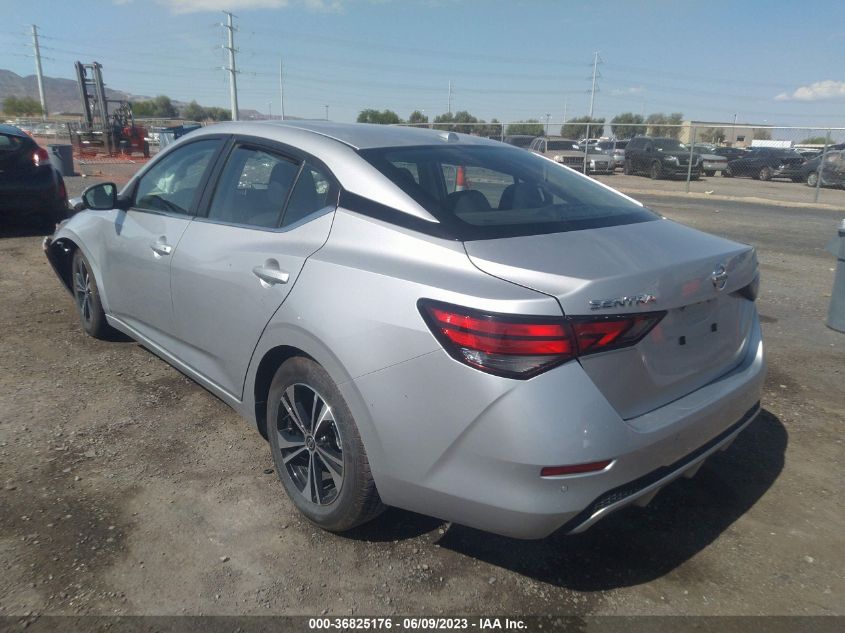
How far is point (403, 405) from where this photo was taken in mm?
2246

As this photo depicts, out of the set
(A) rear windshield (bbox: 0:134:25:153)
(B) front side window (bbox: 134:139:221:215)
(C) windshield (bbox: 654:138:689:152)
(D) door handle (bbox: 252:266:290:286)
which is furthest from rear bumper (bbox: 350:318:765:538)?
(C) windshield (bbox: 654:138:689:152)

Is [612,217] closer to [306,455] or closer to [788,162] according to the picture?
[306,455]

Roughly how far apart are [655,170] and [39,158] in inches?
858

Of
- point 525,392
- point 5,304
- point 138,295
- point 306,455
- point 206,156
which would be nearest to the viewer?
point 525,392

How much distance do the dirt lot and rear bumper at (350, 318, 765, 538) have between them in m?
0.43

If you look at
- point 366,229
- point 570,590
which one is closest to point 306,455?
point 366,229

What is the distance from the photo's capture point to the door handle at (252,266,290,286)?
8.98 ft

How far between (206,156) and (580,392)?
8.63 ft

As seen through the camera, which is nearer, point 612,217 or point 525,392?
point 525,392

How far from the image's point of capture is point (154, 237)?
3750 mm

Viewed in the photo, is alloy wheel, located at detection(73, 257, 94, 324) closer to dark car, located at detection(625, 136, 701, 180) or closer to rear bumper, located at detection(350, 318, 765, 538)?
rear bumper, located at detection(350, 318, 765, 538)

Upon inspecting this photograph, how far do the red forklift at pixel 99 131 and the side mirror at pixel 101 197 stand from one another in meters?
24.4

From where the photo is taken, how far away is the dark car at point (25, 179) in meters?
8.72

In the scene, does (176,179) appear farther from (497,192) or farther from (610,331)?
(610,331)
